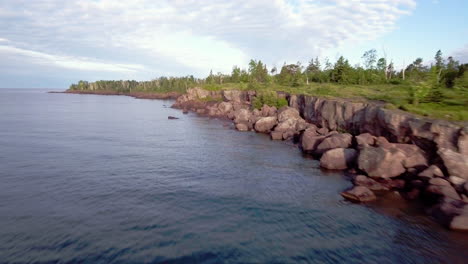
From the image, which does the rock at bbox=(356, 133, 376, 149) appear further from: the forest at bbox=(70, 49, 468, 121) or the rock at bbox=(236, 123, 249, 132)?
the rock at bbox=(236, 123, 249, 132)

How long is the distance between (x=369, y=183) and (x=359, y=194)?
2.77m

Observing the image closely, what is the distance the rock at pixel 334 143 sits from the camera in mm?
30984

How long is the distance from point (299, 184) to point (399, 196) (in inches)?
298

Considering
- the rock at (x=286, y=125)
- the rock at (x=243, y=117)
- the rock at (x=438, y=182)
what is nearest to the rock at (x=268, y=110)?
A: the rock at (x=243, y=117)

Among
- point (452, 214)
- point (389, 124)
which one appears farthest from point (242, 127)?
point (452, 214)

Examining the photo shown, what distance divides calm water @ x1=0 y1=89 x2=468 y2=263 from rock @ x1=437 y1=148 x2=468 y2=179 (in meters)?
6.00

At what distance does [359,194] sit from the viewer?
20859 mm

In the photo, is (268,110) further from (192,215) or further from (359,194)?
(192,215)

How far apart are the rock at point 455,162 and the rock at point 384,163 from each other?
9.56ft

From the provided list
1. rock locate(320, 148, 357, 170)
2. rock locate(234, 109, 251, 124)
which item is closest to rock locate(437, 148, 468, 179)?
rock locate(320, 148, 357, 170)

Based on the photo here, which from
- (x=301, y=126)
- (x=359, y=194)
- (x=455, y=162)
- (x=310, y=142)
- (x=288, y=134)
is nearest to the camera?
(x=359, y=194)

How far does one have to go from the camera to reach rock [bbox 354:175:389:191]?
22.4 meters

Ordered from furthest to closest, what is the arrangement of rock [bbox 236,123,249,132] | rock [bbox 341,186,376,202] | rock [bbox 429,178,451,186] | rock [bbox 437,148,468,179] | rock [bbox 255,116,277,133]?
rock [bbox 236,123,249,132] < rock [bbox 255,116,277,133] < rock [bbox 437,148,468,179] < rock [bbox 341,186,376,202] < rock [bbox 429,178,451,186]

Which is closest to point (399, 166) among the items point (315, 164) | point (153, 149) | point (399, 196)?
point (399, 196)
